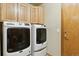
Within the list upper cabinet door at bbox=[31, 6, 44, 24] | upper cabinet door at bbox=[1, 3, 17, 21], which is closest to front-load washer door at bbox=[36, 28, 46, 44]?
upper cabinet door at bbox=[31, 6, 44, 24]

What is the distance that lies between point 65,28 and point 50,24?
16cm

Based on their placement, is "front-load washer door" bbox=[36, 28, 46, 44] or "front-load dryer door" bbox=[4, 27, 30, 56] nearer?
"front-load dryer door" bbox=[4, 27, 30, 56]

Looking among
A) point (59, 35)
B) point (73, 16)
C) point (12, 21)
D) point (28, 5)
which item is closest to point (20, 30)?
point (12, 21)

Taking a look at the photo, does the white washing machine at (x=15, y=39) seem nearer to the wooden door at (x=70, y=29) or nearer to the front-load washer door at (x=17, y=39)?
the front-load washer door at (x=17, y=39)

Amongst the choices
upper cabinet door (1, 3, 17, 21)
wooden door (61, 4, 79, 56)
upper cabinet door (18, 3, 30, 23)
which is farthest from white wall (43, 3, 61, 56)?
upper cabinet door (1, 3, 17, 21)

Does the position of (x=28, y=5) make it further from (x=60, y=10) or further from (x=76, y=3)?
(x=76, y=3)

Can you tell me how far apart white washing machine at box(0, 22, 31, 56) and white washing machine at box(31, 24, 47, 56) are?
4 cm

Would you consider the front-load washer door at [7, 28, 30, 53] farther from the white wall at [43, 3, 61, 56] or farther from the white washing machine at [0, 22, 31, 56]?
the white wall at [43, 3, 61, 56]

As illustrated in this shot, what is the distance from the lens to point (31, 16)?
1524 mm

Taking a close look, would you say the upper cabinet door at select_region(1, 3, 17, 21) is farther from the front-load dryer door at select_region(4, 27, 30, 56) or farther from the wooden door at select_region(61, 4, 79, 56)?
the wooden door at select_region(61, 4, 79, 56)

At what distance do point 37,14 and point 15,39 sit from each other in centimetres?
34

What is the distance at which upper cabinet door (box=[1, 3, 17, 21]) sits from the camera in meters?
1.43

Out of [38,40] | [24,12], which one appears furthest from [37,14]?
[38,40]

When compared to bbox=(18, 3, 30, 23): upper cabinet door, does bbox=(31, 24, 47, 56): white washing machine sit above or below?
below
